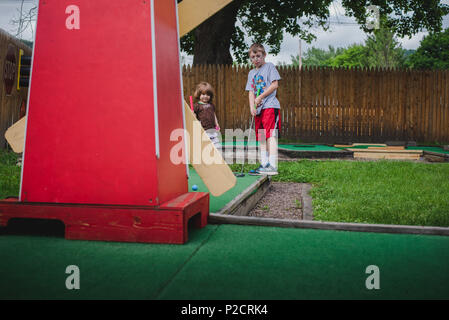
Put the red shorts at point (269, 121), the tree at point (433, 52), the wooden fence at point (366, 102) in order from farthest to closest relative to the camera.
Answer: the tree at point (433, 52) → the wooden fence at point (366, 102) → the red shorts at point (269, 121)

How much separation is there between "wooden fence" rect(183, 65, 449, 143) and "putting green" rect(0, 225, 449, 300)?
11773 millimetres

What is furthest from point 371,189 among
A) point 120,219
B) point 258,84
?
point 120,219

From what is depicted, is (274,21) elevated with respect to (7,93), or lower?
elevated

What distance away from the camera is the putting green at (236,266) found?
1.66 m

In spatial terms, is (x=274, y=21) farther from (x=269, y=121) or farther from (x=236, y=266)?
(x=236, y=266)

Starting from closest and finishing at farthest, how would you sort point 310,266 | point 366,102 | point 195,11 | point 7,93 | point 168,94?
point 310,266
point 168,94
point 195,11
point 7,93
point 366,102

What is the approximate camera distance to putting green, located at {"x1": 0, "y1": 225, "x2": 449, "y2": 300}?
5.44 feet

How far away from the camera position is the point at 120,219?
2.39 m

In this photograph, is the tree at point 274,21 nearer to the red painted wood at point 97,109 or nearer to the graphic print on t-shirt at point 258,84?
the graphic print on t-shirt at point 258,84

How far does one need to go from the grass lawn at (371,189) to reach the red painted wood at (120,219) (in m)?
2.10

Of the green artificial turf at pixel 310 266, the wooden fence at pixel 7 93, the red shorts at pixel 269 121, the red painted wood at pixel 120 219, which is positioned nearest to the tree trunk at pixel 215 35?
the wooden fence at pixel 7 93

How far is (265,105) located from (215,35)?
10.2 metres
